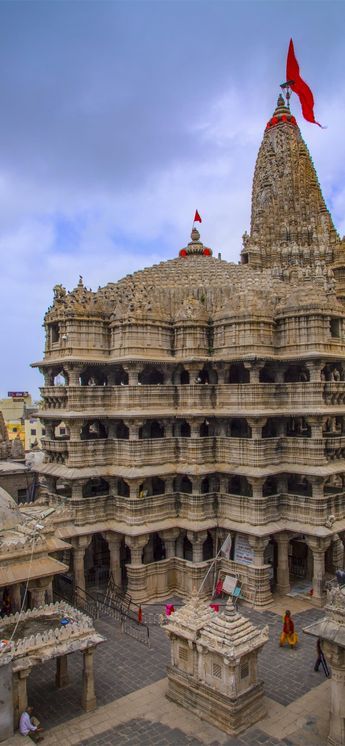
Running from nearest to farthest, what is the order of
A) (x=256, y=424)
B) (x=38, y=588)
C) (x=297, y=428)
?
(x=38, y=588) → (x=256, y=424) → (x=297, y=428)

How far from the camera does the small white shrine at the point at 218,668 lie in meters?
18.6

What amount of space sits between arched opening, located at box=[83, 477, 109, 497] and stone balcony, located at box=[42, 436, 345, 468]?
2297 millimetres

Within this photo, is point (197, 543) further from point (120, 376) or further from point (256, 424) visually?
point (120, 376)

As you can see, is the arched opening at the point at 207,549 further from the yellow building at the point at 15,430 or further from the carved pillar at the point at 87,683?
the yellow building at the point at 15,430

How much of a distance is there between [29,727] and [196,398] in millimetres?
16986

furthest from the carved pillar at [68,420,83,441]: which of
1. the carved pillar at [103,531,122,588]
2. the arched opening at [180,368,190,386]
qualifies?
the arched opening at [180,368,190,386]

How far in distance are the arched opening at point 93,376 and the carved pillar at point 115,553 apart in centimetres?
870

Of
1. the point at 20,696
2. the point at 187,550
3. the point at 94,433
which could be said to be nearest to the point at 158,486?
the point at 187,550

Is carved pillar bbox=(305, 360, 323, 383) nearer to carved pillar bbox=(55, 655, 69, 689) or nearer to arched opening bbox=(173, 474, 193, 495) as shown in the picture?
arched opening bbox=(173, 474, 193, 495)

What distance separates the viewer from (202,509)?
98.4 ft

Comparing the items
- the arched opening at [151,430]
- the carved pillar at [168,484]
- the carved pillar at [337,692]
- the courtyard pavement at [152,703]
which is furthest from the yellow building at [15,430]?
the carved pillar at [337,692]

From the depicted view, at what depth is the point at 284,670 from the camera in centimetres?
2212

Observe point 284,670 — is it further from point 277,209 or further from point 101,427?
point 277,209

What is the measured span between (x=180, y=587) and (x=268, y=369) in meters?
12.2
